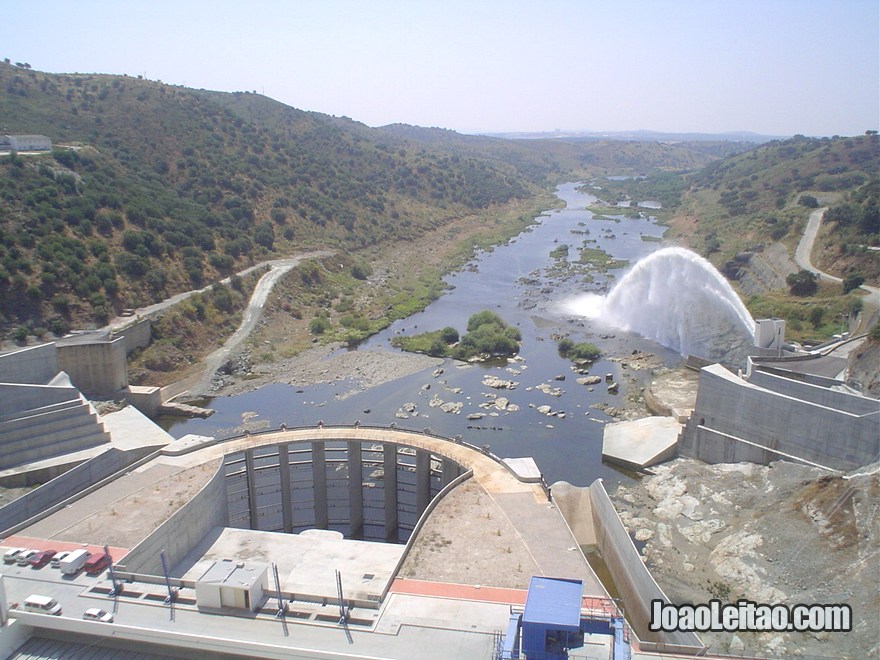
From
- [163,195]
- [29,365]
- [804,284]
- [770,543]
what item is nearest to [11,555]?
[29,365]

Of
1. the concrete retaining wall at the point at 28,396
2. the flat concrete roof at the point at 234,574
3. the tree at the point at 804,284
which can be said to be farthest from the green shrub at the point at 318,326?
the flat concrete roof at the point at 234,574

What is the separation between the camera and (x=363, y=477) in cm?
4072

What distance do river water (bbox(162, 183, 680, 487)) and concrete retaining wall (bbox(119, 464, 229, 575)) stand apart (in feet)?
60.3

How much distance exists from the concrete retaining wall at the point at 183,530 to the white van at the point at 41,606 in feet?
9.25

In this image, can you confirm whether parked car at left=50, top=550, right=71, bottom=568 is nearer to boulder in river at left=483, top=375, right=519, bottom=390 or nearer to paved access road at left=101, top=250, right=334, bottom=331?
paved access road at left=101, top=250, right=334, bottom=331

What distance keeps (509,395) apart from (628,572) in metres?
26.3

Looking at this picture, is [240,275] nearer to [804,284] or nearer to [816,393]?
[804,284]

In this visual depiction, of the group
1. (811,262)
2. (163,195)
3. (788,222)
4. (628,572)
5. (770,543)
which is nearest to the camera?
(628,572)

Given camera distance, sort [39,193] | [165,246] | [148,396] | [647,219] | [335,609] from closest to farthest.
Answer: [335,609] < [148,396] < [39,193] < [165,246] < [647,219]

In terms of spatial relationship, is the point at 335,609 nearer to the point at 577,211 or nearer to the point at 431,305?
the point at 431,305

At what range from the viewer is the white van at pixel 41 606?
20750mm

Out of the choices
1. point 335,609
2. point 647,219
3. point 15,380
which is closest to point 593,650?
point 335,609

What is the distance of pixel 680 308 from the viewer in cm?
6662

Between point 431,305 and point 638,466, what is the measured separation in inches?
1876
